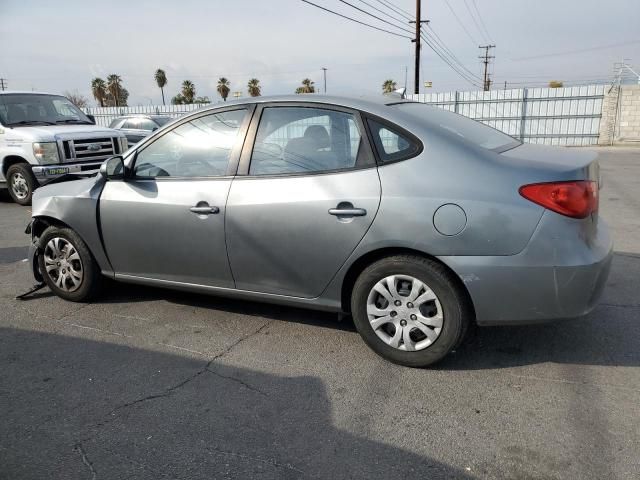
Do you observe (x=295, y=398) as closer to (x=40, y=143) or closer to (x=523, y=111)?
(x=40, y=143)

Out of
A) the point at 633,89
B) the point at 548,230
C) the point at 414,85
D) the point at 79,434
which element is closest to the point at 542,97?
the point at 633,89

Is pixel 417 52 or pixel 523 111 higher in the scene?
pixel 417 52

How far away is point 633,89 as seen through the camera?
21594 millimetres

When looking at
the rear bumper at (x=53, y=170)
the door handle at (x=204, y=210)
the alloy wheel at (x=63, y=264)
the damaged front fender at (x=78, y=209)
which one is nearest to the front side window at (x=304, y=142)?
the door handle at (x=204, y=210)

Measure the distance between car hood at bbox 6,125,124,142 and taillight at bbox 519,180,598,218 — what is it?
8.64 metres

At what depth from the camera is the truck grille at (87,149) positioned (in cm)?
Answer: 934

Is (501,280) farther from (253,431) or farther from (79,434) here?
(79,434)

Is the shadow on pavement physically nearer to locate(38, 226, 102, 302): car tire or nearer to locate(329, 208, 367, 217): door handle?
locate(38, 226, 102, 302): car tire

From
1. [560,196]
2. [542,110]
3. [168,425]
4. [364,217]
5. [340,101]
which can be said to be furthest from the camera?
[542,110]

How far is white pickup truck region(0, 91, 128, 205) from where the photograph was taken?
30.2 feet

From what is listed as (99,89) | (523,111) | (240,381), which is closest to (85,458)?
(240,381)

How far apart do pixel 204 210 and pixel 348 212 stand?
1.09 m

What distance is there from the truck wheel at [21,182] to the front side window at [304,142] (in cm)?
748

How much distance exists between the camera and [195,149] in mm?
3885
